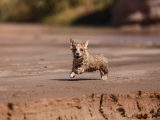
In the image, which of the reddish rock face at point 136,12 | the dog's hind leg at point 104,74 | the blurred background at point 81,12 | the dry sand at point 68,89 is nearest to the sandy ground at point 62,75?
the dry sand at point 68,89

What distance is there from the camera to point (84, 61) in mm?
14312

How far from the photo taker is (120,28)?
43.2 m

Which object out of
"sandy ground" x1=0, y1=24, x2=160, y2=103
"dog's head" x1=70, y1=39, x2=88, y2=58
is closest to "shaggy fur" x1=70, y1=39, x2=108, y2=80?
"dog's head" x1=70, y1=39, x2=88, y2=58

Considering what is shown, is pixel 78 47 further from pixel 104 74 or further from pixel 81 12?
pixel 81 12

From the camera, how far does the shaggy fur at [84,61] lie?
14.0m

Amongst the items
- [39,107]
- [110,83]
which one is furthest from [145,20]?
[39,107]

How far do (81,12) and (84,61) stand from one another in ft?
117

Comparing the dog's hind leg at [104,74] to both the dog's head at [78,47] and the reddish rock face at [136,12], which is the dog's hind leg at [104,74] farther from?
the reddish rock face at [136,12]

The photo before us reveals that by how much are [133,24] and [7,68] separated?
84.2ft

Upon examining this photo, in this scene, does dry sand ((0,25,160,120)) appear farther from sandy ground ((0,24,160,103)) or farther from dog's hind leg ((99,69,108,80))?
dog's hind leg ((99,69,108,80))

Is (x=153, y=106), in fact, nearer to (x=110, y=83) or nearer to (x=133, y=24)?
(x=110, y=83)

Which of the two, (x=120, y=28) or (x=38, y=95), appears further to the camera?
(x=120, y=28)

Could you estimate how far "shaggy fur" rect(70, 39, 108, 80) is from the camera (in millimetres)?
14039

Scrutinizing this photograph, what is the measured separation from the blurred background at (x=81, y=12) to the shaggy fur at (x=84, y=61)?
27239 millimetres
